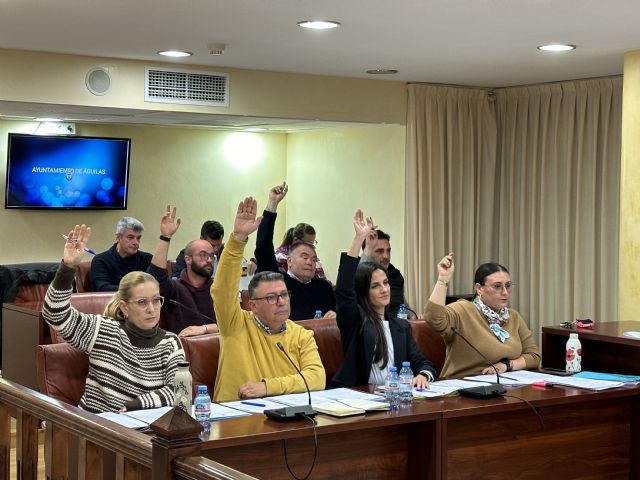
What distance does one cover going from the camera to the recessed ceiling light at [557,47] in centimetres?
638

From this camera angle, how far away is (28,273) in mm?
8523

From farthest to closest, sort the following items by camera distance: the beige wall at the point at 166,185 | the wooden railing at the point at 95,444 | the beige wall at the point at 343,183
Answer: the beige wall at the point at 166,185, the beige wall at the point at 343,183, the wooden railing at the point at 95,444

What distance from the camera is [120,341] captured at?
4.13m

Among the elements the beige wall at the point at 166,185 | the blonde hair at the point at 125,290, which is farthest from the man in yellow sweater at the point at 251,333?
the beige wall at the point at 166,185

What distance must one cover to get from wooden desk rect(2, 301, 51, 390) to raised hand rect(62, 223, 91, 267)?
2050 mm

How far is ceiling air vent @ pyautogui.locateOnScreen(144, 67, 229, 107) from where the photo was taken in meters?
7.18

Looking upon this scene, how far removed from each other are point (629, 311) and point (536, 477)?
2546mm

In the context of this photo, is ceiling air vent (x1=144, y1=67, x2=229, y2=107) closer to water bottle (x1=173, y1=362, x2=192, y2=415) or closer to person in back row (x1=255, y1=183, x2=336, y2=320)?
person in back row (x1=255, y1=183, x2=336, y2=320)

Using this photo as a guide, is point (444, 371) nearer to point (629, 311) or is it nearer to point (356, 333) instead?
point (356, 333)

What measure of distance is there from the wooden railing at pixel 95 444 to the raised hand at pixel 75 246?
0.97 meters

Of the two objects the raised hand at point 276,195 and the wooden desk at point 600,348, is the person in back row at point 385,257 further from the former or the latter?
the wooden desk at point 600,348

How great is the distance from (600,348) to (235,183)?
18.3 ft

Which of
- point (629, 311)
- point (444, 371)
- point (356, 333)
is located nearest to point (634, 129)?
A: point (629, 311)

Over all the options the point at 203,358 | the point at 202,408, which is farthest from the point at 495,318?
the point at 202,408
